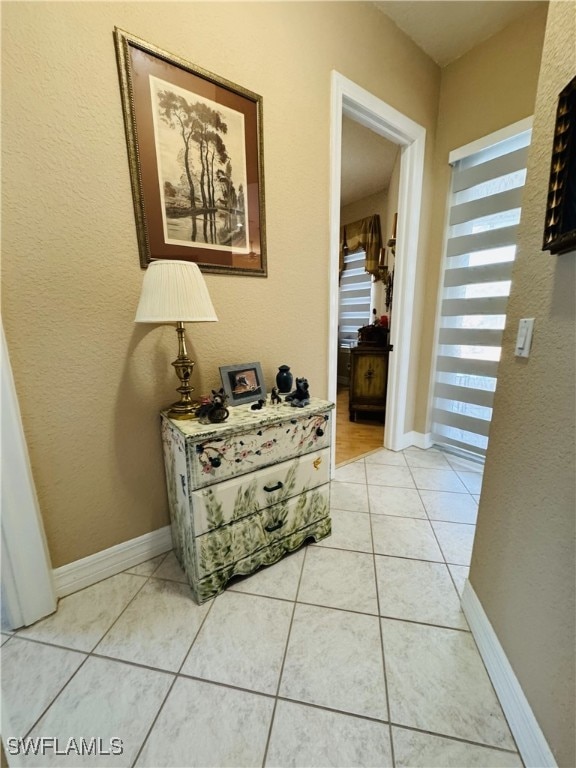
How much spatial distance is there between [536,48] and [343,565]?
9.78 ft

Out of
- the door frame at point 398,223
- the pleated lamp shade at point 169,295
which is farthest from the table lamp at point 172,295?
the door frame at point 398,223

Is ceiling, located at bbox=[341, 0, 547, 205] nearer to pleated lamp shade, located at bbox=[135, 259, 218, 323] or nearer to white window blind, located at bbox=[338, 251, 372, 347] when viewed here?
pleated lamp shade, located at bbox=[135, 259, 218, 323]

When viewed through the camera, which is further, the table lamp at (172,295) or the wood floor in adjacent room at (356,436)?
the wood floor in adjacent room at (356,436)

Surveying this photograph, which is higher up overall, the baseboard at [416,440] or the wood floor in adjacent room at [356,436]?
the baseboard at [416,440]

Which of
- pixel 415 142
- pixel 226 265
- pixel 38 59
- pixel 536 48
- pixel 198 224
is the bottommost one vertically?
pixel 226 265

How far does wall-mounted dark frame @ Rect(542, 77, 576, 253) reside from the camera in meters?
0.63

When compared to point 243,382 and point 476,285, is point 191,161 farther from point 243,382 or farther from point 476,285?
point 476,285

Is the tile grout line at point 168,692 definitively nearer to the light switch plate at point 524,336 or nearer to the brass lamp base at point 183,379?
the brass lamp base at point 183,379

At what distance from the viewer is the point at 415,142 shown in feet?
6.64

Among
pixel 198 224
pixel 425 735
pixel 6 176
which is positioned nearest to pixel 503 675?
pixel 425 735

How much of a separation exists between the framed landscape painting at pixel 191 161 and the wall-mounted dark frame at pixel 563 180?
1120 mm

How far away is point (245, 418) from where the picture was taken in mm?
1200

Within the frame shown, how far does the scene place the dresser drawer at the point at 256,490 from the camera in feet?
3.60

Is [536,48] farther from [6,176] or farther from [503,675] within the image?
[503,675]
